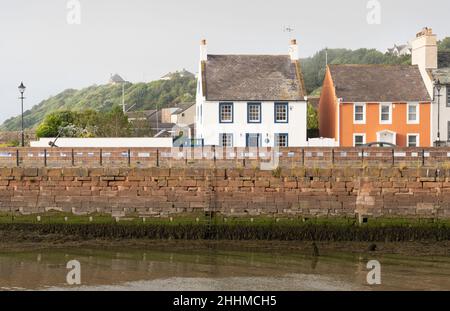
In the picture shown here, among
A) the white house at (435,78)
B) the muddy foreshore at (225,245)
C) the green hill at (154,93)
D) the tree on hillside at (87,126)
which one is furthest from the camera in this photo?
the green hill at (154,93)

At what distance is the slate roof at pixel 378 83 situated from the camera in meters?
41.4

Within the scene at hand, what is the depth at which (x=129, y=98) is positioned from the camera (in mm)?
122312

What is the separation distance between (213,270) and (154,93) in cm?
10929

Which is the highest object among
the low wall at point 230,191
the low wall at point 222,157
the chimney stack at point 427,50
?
the chimney stack at point 427,50

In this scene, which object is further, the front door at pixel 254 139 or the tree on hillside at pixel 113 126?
the tree on hillside at pixel 113 126

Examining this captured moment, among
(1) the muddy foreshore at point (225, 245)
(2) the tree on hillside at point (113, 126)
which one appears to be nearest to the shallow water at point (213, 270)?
(1) the muddy foreshore at point (225, 245)

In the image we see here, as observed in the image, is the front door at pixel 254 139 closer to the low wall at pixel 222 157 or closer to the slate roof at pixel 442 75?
the low wall at pixel 222 157

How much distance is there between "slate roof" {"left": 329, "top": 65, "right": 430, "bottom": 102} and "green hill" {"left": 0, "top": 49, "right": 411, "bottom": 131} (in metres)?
62.1

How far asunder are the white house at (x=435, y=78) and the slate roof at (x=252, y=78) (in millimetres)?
7655

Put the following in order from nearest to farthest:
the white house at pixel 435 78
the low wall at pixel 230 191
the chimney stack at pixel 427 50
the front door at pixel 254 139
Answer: the low wall at pixel 230 191 < the front door at pixel 254 139 < the white house at pixel 435 78 < the chimney stack at pixel 427 50

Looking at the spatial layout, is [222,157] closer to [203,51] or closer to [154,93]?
[203,51]

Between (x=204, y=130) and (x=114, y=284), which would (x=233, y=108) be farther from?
(x=114, y=284)

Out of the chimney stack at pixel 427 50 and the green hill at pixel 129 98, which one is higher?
the green hill at pixel 129 98

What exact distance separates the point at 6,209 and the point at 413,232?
13.1m
